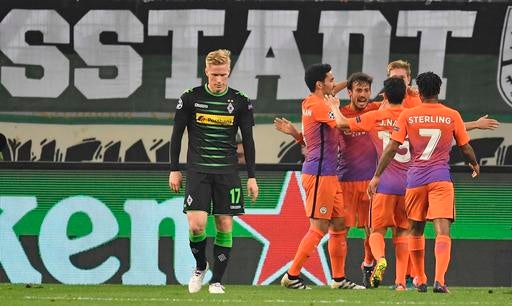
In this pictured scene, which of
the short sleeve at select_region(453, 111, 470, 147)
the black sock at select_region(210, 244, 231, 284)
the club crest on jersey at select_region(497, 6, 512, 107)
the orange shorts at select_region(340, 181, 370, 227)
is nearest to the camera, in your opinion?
the short sleeve at select_region(453, 111, 470, 147)

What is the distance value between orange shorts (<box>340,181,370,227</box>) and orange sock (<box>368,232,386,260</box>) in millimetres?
663

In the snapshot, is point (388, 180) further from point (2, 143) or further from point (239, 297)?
point (2, 143)

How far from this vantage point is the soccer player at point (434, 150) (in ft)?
46.1

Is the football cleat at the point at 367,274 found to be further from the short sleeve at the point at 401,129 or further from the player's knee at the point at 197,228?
the player's knee at the point at 197,228

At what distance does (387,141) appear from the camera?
15.3m

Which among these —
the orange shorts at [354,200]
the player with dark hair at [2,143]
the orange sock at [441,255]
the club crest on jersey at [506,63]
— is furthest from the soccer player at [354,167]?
the player with dark hair at [2,143]

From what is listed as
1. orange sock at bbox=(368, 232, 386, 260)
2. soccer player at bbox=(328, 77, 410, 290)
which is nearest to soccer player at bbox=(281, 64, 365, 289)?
soccer player at bbox=(328, 77, 410, 290)

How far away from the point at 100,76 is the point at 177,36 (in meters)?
0.95

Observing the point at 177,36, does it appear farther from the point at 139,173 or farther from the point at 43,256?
the point at 43,256

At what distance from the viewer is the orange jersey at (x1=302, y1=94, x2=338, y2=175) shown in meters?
15.2

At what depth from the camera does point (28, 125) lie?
17.5m

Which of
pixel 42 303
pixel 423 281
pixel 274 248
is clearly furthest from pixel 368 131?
pixel 42 303

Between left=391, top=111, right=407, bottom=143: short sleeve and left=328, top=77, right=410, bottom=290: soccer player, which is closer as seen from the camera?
left=391, top=111, right=407, bottom=143: short sleeve

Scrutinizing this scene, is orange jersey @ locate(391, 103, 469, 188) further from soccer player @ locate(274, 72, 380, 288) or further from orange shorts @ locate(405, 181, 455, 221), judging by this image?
soccer player @ locate(274, 72, 380, 288)
